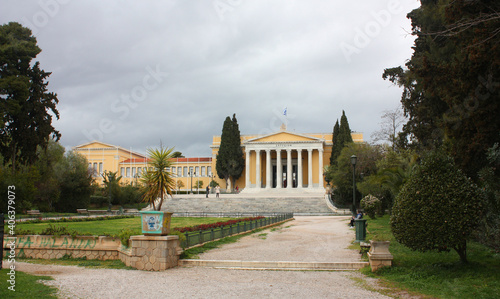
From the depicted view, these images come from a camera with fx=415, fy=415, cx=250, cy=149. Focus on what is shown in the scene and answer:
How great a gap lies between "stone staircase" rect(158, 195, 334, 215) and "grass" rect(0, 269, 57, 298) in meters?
33.5

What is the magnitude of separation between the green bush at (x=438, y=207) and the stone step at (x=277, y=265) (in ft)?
6.18

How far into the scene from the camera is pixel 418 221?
895cm

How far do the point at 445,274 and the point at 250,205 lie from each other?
1466 inches

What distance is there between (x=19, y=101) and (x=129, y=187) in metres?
22.1

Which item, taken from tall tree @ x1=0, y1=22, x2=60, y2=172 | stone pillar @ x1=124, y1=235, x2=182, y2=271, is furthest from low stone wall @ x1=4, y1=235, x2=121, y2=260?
tall tree @ x1=0, y1=22, x2=60, y2=172

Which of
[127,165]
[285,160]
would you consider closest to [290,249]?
[285,160]

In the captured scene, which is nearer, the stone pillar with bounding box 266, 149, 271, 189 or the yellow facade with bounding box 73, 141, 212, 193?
the stone pillar with bounding box 266, 149, 271, 189

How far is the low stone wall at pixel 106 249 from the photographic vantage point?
10953mm

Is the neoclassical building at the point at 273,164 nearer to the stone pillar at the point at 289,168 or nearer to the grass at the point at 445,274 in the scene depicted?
the stone pillar at the point at 289,168

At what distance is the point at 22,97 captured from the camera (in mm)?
29922

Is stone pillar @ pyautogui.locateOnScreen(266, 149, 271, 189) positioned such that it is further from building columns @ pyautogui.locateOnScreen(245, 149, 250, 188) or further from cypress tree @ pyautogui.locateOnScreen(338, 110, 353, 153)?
cypress tree @ pyautogui.locateOnScreen(338, 110, 353, 153)

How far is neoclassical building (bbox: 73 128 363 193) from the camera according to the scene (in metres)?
62.8

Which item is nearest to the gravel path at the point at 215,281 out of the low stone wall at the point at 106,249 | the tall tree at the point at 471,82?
the low stone wall at the point at 106,249

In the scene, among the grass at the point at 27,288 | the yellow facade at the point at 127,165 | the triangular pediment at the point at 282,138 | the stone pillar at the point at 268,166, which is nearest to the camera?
the grass at the point at 27,288
